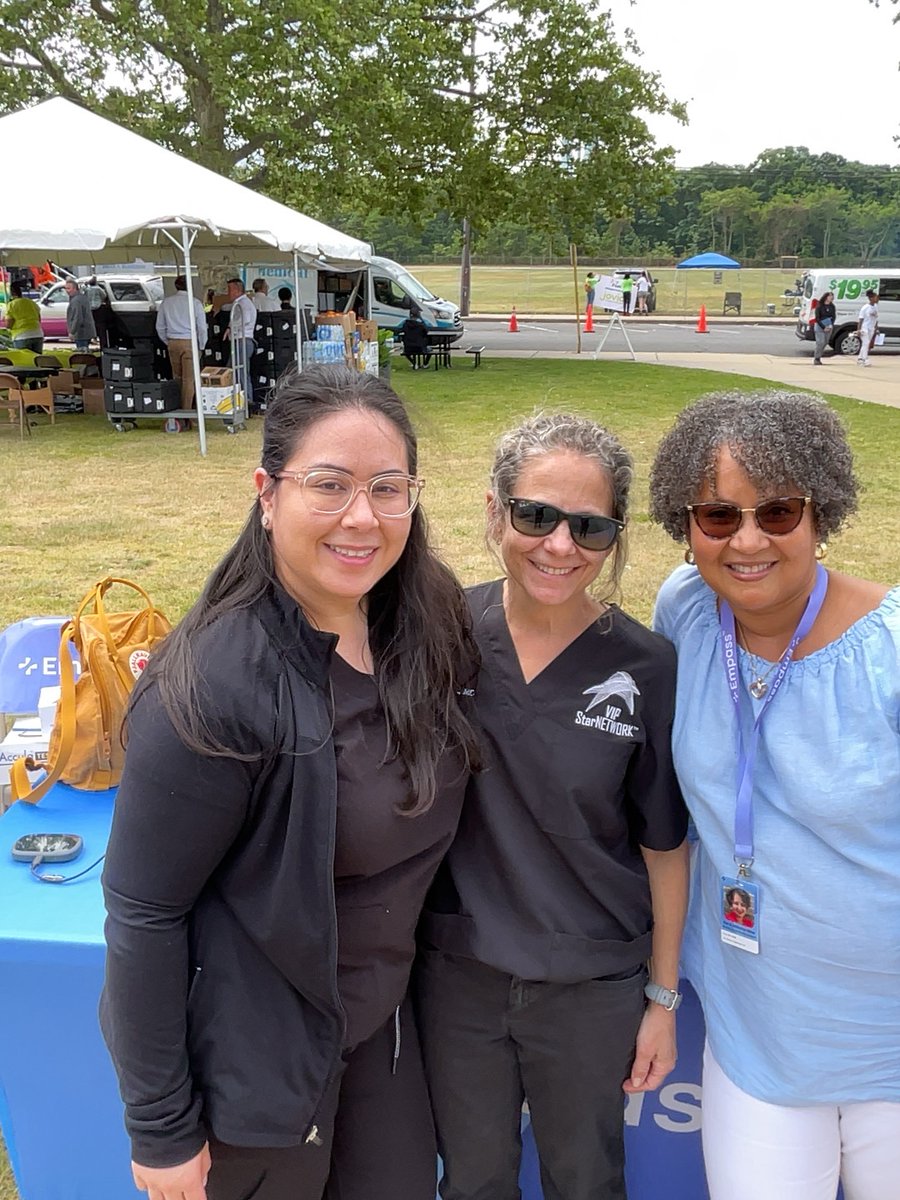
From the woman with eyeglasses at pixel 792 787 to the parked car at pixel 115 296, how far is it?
719 inches

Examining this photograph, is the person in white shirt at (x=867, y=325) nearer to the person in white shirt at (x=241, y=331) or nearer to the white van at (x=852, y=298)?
the white van at (x=852, y=298)

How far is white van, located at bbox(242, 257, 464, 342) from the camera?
19312 millimetres

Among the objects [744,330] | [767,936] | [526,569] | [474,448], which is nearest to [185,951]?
[526,569]

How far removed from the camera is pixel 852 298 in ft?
75.9

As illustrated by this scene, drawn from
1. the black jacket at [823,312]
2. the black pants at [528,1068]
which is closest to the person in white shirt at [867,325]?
the black jacket at [823,312]

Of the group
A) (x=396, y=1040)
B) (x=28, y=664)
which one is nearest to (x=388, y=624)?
(x=396, y=1040)

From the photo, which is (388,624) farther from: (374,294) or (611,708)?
(374,294)

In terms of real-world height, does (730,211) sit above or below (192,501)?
above

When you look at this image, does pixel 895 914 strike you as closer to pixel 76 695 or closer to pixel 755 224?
pixel 76 695

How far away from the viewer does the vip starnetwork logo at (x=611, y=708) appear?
1627 millimetres

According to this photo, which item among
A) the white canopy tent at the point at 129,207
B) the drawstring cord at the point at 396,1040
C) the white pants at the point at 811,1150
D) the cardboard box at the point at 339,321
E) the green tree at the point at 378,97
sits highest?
the green tree at the point at 378,97

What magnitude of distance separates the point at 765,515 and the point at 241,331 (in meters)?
12.2

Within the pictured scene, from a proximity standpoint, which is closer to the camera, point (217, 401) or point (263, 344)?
point (217, 401)

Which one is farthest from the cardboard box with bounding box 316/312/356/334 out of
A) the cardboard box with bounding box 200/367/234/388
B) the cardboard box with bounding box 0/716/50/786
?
the cardboard box with bounding box 0/716/50/786
